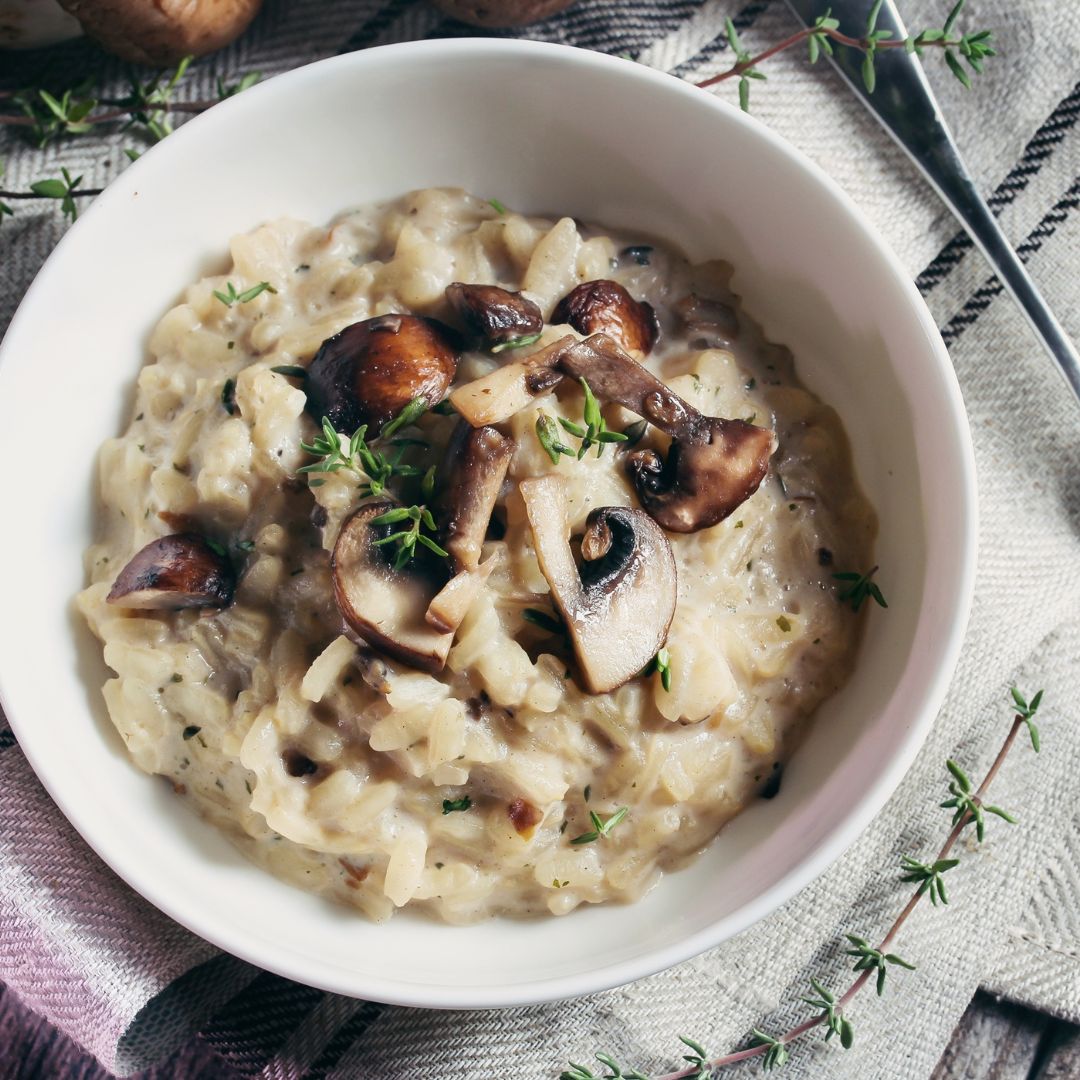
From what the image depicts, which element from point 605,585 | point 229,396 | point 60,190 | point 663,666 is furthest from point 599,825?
point 60,190

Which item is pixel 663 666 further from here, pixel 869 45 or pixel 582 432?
pixel 869 45

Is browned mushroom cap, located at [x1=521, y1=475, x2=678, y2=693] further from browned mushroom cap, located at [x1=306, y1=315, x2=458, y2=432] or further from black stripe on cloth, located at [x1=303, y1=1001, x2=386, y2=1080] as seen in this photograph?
black stripe on cloth, located at [x1=303, y1=1001, x2=386, y2=1080]

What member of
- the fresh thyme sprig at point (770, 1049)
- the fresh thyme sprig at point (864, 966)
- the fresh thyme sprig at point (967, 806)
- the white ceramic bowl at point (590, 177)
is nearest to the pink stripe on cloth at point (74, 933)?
the white ceramic bowl at point (590, 177)

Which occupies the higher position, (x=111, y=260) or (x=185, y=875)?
(x=111, y=260)

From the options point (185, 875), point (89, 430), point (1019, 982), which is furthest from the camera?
point (1019, 982)

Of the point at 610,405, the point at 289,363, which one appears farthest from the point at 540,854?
the point at 289,363

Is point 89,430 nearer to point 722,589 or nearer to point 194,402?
point 194,402
